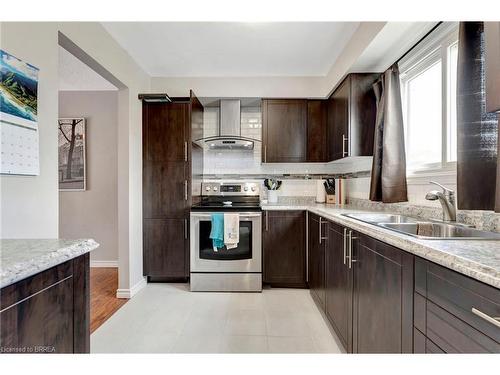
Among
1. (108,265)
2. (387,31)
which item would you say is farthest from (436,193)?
(108,265)

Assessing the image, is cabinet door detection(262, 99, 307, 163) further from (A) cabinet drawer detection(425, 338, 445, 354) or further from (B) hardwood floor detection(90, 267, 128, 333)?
(A) cabinet drawer detection(425, 338, 445, 354)

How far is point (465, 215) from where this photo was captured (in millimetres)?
1410

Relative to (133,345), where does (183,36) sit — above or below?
above

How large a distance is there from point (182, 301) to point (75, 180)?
96.8 inches

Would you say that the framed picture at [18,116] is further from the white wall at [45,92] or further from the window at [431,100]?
the window at [431,100]

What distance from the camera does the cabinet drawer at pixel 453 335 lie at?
0.65 meters

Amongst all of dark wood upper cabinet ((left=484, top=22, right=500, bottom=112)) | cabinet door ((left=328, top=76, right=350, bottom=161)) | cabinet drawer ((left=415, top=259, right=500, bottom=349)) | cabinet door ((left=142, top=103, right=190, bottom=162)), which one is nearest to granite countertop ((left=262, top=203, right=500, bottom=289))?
cabinet drawer ((left=415, top=259, right=500, bottom=349))

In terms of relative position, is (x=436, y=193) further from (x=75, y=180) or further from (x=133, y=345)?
(x=75, y=180)

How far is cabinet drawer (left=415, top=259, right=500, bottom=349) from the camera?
2.08 ft

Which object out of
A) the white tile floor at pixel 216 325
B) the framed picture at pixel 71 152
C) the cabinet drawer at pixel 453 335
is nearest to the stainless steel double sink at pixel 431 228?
the cabinet drawer at pixel 453 335

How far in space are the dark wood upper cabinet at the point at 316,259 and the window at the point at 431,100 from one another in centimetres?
96

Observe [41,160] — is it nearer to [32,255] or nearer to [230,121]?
[32,255]

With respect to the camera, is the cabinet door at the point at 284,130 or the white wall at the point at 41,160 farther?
the cabinet door at the point at 284,130
